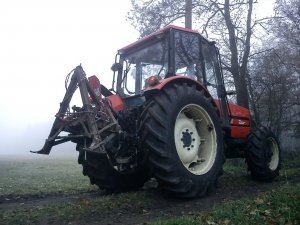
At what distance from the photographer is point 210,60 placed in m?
8.15

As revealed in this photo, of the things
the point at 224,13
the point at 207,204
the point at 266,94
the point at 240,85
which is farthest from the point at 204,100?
the point at 266,94

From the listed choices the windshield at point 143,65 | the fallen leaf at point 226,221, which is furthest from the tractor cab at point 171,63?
the fallen leaf at point 226,221

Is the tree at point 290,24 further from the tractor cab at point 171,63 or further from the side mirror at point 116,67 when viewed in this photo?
the side mirror at point 116,67

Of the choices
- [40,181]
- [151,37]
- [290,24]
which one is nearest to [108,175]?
[151,37]

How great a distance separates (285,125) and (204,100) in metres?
11.4

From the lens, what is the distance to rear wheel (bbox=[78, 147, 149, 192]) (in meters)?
6.56

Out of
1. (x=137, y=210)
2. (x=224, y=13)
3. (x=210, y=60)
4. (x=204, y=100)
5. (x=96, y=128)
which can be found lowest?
(x=137, y=210)

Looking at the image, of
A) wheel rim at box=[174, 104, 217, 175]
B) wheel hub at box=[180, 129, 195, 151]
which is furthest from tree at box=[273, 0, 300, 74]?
wheel hub at box=[180, 129, 195, 151]

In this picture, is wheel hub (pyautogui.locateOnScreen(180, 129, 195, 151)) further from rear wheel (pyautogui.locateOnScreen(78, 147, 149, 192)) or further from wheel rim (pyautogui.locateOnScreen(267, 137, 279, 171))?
wheel rim (pyautogui.locateOnScreen(267, 137, 279, 171))

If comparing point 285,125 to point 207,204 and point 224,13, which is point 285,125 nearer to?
point 224,13

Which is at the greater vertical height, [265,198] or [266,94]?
[266,94]

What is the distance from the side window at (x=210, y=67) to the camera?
8.00 m

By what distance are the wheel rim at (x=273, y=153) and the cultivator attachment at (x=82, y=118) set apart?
4572mm

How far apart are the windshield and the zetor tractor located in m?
0.02
